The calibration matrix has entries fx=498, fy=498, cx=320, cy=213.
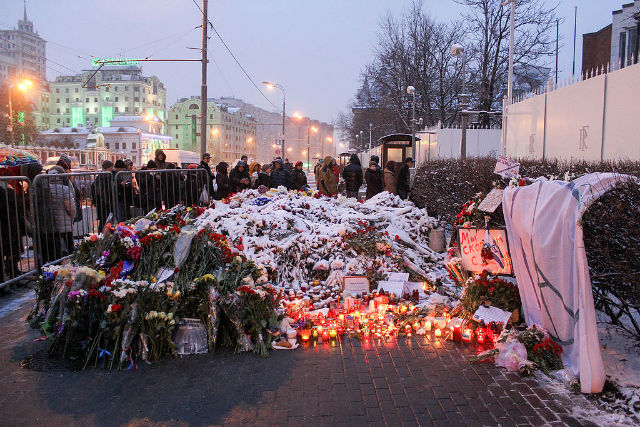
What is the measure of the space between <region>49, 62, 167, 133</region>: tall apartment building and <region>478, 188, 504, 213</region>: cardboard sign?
423 ft

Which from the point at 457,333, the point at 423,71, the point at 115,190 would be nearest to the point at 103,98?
the point at 423,71

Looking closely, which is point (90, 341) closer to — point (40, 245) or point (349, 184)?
point (40, 245)

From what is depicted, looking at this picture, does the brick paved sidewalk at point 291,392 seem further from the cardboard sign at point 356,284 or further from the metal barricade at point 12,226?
the metal barricade at point 12,226

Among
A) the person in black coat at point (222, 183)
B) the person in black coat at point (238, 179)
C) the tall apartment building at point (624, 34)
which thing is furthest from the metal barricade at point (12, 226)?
the tall apartment building at point (624, 34)

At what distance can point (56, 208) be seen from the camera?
7.95m

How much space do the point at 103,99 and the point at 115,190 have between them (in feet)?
440

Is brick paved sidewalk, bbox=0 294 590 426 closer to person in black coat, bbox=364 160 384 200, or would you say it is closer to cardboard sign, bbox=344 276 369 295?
cardboard sign, bbox=344 276 369 295

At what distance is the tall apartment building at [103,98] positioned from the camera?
127 meters

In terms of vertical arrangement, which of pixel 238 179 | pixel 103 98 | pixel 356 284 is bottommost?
pixel 356 284

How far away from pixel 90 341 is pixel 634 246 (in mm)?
5172

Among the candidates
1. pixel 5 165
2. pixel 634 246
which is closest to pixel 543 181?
pixel 634 246

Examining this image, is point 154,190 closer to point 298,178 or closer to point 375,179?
point 298,178

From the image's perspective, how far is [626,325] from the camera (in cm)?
521

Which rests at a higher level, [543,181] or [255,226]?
[543,181]
